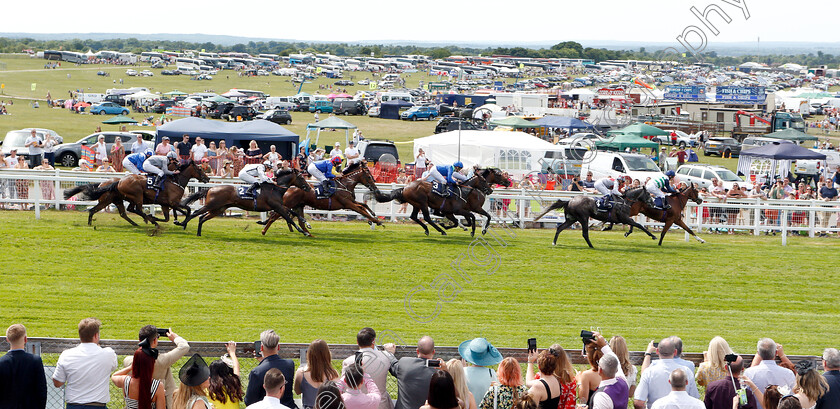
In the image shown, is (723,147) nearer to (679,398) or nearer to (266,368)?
(679,398)

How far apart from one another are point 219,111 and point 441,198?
35.5m

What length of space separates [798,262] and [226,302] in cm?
1046

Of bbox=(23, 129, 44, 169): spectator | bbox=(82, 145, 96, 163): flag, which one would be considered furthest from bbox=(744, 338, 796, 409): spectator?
bbox=(23, 129, 44, 169): spectator

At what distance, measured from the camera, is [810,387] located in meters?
5.71

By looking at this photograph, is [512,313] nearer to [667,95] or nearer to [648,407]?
[648,407]

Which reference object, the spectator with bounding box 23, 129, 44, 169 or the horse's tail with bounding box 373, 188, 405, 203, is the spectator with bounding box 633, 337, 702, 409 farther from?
the spectator with bounding box 23, 129, 44, 169

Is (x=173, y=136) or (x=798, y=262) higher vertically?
(x=173, y=136)

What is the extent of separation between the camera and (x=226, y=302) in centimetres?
1088

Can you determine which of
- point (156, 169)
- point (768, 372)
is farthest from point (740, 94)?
point (768, 372)

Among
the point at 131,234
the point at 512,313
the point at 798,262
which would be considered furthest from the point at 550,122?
the point at 512,313

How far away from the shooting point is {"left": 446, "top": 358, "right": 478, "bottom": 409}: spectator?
5352mm

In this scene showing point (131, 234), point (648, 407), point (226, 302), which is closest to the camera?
point (648, 407)

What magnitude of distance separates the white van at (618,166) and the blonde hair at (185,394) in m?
20.4

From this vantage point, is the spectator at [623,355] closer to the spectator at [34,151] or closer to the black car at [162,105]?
the spectator at [34,151]
